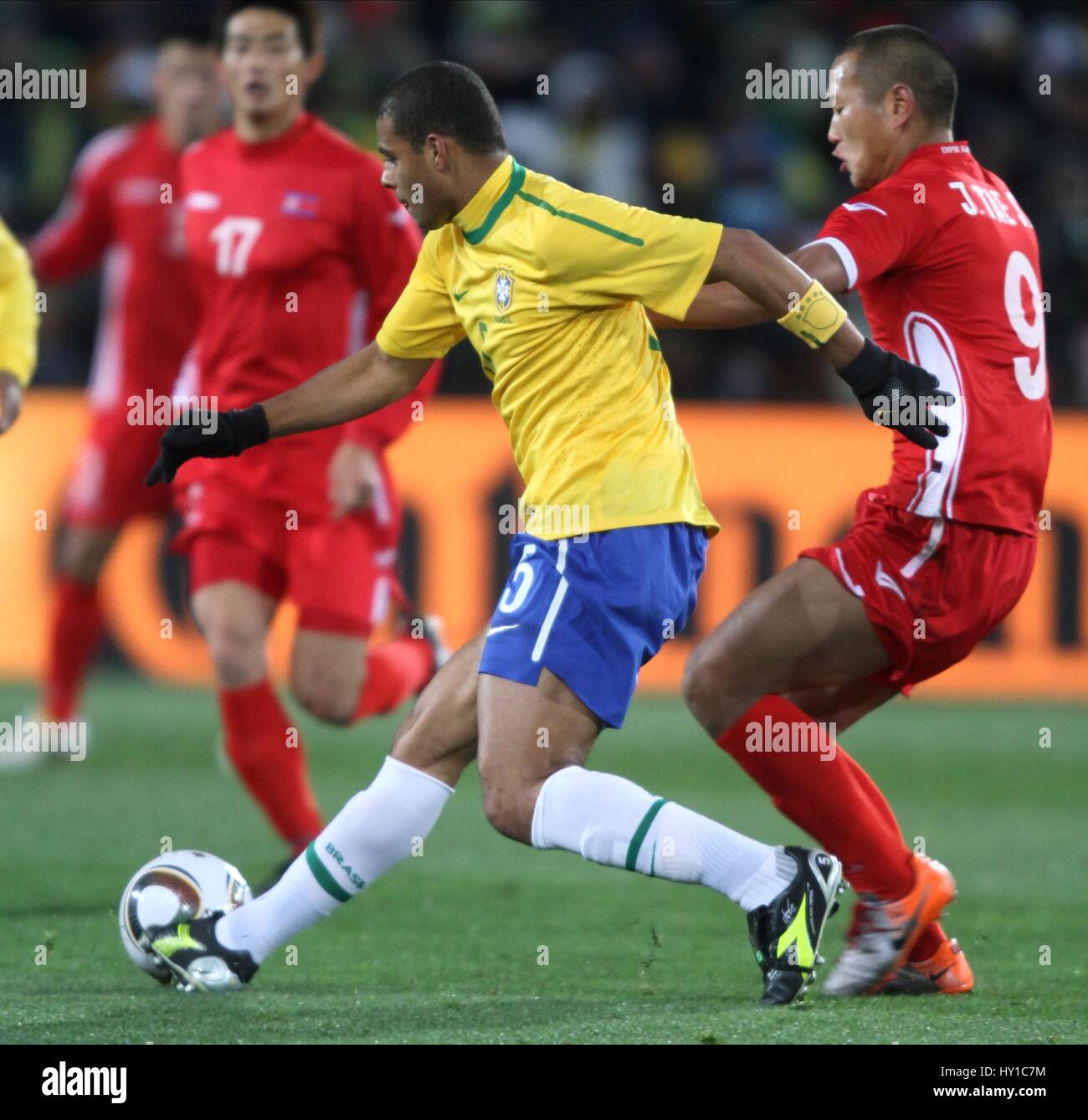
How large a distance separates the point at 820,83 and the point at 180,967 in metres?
10.8

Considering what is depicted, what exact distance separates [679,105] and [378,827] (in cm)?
1010

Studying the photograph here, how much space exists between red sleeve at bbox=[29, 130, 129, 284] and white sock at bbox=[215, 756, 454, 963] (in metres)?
4.42

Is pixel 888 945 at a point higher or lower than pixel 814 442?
lower

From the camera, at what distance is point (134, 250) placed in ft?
26.2

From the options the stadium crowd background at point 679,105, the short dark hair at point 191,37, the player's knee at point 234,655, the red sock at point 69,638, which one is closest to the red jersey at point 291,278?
the player's knee at point 234,655

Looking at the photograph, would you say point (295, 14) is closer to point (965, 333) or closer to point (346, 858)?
point (965, 333)

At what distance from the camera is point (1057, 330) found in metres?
11.8

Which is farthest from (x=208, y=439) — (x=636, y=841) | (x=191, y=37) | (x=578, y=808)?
(x=191, y=37)

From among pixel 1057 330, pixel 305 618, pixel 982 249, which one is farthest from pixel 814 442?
pixel 982 249

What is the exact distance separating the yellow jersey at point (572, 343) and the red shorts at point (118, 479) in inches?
154

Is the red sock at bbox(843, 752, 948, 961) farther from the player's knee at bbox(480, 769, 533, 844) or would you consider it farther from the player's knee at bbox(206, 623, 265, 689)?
the player's knee at bbox(206, 623, 265, 689)

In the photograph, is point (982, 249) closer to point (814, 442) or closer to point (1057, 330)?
point (814, 442)

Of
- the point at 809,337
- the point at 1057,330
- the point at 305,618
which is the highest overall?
the point at 1057,330

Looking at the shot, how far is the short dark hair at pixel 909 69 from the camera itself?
4531 mm
